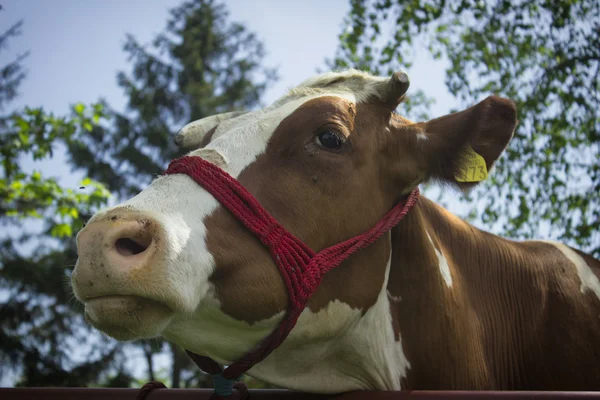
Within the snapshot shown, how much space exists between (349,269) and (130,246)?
0.98 meters

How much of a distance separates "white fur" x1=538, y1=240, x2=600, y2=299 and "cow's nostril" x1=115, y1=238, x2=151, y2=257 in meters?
2.51

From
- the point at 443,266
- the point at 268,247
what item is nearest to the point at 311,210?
the point at 268,247

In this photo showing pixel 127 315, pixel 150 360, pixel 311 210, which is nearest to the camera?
pixel 127 315

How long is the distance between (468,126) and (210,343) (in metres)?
1.62

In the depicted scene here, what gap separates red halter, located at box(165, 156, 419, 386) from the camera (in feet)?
6.89

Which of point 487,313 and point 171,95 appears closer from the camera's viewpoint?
point 487,313

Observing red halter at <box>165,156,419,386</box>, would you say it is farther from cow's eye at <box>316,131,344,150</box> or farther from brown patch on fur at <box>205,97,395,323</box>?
cow's eye at <box>316,131,344,150</box>

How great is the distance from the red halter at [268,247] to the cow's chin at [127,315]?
0.43 metres

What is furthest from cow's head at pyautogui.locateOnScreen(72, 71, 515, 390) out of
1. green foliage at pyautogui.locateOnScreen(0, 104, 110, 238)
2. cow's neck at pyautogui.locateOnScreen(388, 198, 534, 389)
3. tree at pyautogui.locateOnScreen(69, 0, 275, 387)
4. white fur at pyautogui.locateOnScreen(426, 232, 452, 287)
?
tree at pyautogui.locateOnScreen(69, 0, 275, 387)

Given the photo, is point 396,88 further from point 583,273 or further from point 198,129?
point 583,273

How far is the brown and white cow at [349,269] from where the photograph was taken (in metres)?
1.87

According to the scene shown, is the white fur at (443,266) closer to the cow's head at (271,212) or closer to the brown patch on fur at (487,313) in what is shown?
the brown patch on fur at (487,313)

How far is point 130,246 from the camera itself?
186 cm

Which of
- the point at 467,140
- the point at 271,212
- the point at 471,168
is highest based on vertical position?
the point at 467,140
